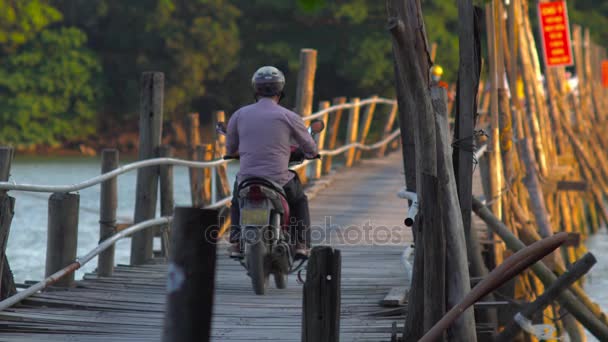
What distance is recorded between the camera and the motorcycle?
606cm

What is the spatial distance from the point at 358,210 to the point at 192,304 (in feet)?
27.3

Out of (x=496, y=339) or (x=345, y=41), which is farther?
(x=345, y=41)

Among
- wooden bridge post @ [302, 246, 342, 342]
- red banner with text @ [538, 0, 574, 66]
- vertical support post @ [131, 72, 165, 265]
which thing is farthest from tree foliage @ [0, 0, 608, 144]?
wooden bridge post @ [302, 246, 342, 342]

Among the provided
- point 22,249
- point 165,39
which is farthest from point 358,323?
point 165,39

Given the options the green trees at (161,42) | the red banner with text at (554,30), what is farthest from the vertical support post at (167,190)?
the green trees at (161,42)

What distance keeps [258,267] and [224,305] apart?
0.26 m

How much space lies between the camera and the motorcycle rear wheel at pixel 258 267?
6082 millimetres

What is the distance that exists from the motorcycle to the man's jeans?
0.09m

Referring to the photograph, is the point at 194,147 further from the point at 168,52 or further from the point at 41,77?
the point at 41,77

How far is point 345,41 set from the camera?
33125mm

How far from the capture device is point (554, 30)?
1652cm

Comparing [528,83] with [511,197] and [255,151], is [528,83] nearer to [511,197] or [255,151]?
[511,197]

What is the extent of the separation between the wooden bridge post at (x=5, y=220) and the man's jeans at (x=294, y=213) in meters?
1.19

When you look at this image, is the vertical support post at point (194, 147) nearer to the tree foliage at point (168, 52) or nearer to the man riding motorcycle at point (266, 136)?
the man riding motorcycle at point (266, 136)
